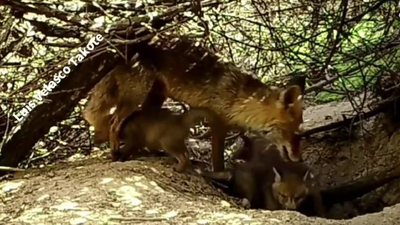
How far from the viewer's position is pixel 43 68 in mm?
4707

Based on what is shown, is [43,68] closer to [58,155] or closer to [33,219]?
[33,219]

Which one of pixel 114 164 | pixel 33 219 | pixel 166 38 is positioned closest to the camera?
pixel 33 219

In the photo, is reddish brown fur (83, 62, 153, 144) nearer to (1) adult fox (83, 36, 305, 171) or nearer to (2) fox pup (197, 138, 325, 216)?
(1) adult fox (83, 36, 305, 171)

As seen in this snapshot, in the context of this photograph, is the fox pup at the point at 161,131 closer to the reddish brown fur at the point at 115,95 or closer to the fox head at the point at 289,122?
the reddish brown fur at the point at 115,95

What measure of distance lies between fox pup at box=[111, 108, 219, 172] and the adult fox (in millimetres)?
84

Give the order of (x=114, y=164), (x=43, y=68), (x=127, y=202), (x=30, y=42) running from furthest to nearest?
1. (x=114, y=164)
2. (x=30, y=42)
3. (x=43, y=68)
4. (x=127, y=202)

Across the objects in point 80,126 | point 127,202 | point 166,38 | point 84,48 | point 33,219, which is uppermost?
point 166,38

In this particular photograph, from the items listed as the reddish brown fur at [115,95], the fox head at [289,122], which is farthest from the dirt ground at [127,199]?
the fox head at [289,122]

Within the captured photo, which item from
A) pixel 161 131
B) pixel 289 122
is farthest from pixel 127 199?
pixel 289 122

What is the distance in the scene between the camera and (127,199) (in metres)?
4.45

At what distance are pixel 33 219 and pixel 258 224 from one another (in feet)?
4.50

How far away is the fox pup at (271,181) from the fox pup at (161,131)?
0.34 m

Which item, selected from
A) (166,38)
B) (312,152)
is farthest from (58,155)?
(312,152)

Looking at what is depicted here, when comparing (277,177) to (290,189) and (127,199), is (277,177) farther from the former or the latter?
(127,199)
